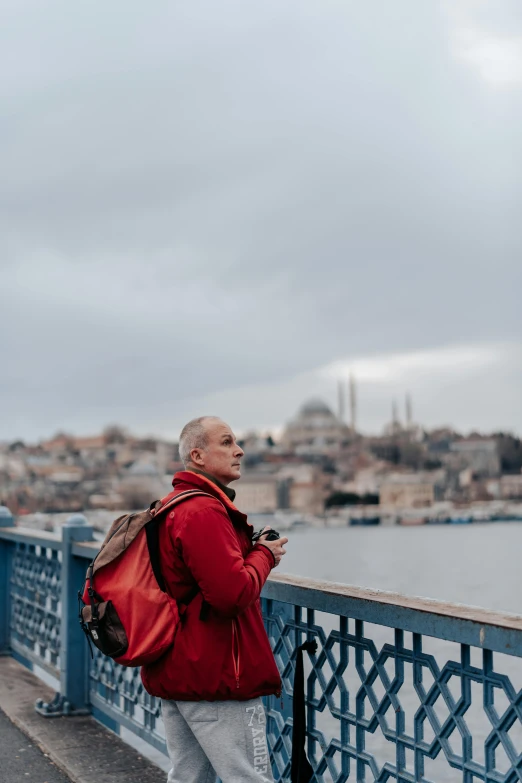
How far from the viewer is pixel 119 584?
2.61 m

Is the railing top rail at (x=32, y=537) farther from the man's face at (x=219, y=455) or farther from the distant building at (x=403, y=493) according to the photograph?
the distant building at (x=403, y=493)

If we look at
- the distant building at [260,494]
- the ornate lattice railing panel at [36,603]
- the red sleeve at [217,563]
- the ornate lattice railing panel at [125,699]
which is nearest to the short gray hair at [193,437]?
the red sleeve at [217,563]

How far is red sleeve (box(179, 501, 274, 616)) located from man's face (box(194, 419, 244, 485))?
0.62 ft

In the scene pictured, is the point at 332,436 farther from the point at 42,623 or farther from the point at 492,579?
the point at 42,623

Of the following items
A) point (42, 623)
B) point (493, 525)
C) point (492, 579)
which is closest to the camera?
point (42, 623)

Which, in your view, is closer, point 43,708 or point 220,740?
point 220,740

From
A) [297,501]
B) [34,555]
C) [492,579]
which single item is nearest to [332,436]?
[297,501]

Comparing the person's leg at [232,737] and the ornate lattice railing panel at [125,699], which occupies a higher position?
the person's leg at [232,737]

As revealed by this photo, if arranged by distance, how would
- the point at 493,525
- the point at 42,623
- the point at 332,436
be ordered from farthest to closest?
the point at 332,436 → the point at 493,525 → the point at 42,623

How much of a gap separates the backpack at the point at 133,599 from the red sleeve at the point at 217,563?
0.34ft

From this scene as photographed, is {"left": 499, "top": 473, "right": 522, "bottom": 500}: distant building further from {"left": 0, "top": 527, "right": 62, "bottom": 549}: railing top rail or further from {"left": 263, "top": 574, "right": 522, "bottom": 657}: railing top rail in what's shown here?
{"left": 263, "top": 574, "right": 522, "bottom": 657}: railing top rail

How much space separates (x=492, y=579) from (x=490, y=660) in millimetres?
50526

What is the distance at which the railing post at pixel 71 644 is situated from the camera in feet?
17.1

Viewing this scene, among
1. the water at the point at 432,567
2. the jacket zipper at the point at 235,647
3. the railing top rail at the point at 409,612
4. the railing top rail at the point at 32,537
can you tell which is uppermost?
the railing top rail at the point at 32,537
